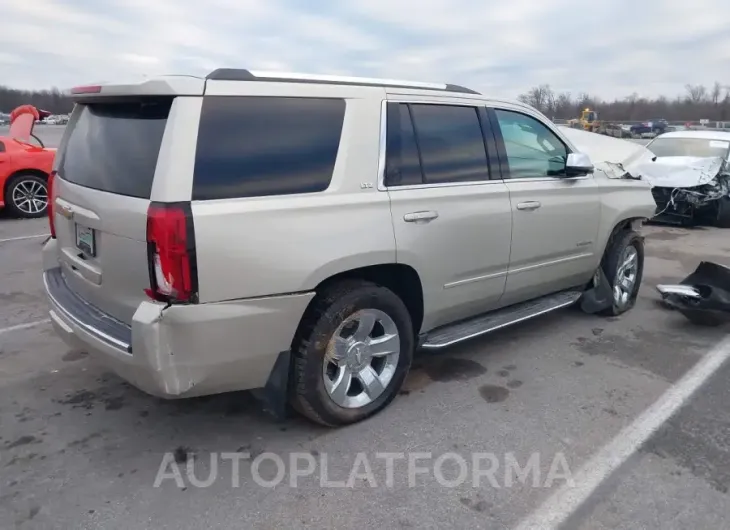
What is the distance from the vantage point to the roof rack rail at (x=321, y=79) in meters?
2.98

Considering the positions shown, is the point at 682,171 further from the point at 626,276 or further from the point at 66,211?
the point at 66,211

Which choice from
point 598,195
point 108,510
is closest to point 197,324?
point 108,510

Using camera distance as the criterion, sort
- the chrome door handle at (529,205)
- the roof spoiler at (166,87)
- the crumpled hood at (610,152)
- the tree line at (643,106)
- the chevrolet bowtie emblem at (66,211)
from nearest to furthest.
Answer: the roof spoiler at (166,87) < the chevrolet bowtie emblem at (66,211) < the chrome door handle at (529,205) < the crumpled hood at (610,152) < the tree line at (643,106)

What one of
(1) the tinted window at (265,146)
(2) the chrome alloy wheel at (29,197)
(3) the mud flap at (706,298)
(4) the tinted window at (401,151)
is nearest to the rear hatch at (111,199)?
(1) the tinted window at (265,146)

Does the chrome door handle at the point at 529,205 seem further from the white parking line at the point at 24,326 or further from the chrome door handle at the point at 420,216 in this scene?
the white parking line at the point at 24,326

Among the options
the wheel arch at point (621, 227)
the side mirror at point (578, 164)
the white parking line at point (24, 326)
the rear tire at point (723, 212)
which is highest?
the side mirror at point (578, 164)

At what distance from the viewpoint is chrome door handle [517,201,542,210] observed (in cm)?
424

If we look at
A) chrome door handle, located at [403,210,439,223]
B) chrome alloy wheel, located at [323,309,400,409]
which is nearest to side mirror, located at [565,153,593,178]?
chrome door handle, located at [403,210,439,223]

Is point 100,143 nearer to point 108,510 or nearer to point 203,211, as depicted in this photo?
point 203,211

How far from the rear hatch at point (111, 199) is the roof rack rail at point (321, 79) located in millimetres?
312

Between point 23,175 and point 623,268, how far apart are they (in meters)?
9.82

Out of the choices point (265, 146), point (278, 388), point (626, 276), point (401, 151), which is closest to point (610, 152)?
point (626, 276)

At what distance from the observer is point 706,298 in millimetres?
5184

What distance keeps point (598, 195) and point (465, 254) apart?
1.75 meters
